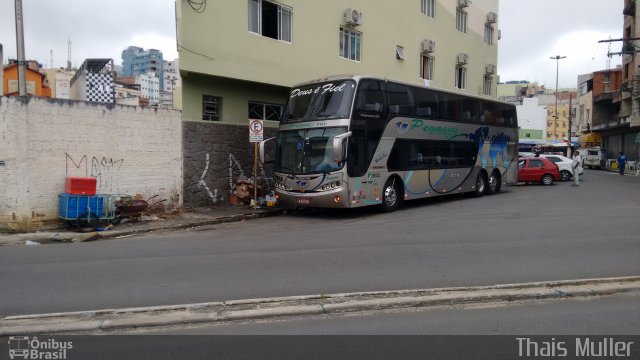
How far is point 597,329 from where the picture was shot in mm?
5070

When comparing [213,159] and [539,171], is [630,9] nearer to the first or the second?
[539,171]

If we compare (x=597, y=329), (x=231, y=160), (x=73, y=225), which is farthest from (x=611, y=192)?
(x=73, y=225)

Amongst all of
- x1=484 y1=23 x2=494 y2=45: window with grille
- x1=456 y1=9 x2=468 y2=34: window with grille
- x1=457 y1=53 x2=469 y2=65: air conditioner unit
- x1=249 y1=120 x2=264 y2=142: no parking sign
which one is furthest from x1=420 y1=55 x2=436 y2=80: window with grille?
x1=249 y1=120 x2=264 y2=142: no parking sign

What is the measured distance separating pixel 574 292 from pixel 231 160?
12.5 metres

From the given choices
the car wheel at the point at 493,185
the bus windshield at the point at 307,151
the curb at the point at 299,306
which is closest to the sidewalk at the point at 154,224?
the bus windshield at the point at 307,151

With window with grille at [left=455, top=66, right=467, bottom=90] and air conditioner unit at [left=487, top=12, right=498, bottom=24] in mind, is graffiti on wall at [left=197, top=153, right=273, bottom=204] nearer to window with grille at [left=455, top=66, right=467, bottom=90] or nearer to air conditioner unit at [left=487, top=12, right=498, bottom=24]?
window with grille at [left=455, top=66, right=467, bottom=90]

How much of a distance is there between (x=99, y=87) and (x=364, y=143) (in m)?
9.65

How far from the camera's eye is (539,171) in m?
26.5

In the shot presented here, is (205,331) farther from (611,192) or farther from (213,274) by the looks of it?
(611,192)

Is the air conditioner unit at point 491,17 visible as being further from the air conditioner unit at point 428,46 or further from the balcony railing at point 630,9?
the balcony railing at point 630,9

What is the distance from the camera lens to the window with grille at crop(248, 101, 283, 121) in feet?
58.4

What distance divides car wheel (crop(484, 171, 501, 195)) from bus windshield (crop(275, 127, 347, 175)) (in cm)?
1019

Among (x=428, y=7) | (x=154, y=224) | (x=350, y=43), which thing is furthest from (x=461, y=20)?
(x=154, y=224)

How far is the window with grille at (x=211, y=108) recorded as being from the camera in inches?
643
